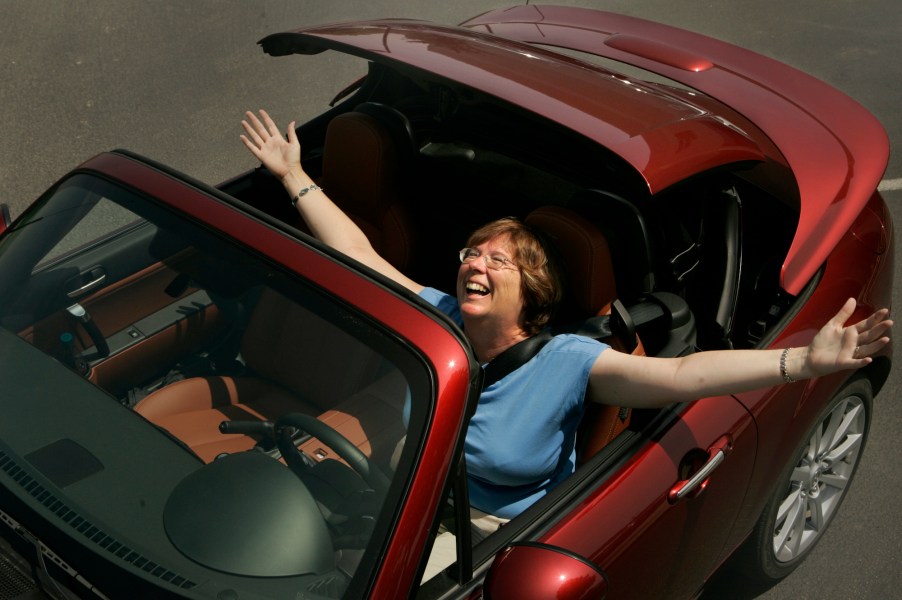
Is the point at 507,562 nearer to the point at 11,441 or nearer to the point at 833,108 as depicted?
the point at 11,441

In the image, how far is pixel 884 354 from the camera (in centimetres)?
355

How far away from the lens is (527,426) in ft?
8.73

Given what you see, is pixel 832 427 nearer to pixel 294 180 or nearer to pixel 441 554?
pixel 441 554

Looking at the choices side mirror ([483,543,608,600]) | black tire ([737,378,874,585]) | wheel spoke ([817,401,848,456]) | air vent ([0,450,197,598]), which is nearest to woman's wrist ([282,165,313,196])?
air vent ([0,450,197,598])

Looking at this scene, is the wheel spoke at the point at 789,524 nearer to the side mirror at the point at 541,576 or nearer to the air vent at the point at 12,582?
the side mirror at the point at 541,576

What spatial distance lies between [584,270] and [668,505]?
2.29 ft

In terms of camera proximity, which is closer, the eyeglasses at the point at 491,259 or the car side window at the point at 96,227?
the car side window at the point at 96,227

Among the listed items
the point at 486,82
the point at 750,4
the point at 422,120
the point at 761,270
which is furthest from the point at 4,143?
the point at 750,4

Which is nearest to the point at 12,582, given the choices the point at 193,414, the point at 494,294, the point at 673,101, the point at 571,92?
the point at 193,414

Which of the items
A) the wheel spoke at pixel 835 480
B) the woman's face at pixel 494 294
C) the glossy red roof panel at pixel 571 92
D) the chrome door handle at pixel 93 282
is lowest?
the wheel spoke at pixel 835 480

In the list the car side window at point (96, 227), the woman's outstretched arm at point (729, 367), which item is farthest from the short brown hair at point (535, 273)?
the car side window at point (96, 227)

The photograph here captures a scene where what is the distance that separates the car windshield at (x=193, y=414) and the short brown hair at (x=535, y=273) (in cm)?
71

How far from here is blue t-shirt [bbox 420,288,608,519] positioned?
2662 mm

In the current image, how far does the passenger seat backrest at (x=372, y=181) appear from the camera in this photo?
11.2ft
